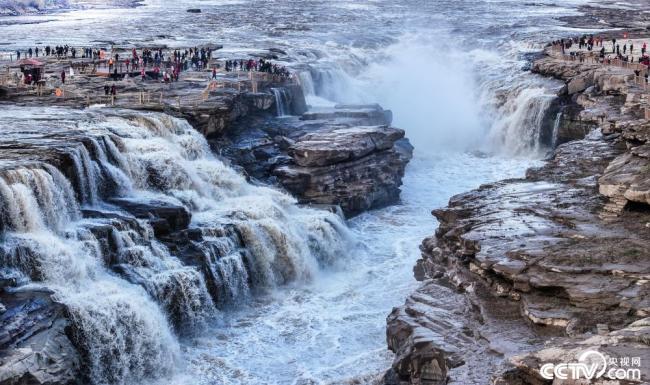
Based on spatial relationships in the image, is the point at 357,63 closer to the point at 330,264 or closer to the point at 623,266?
the point at 330,264

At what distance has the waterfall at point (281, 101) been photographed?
145ft

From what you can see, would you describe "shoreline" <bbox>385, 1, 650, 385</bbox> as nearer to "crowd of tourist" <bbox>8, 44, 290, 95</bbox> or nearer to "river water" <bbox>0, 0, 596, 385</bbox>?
"river water" <bbox>0, 0, 596, 385</bbox>

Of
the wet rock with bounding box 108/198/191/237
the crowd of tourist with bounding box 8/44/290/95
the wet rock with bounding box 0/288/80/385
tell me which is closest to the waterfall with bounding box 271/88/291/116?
the crowd of tourist with bounding box 8/44/290/95

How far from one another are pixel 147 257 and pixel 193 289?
168 cm

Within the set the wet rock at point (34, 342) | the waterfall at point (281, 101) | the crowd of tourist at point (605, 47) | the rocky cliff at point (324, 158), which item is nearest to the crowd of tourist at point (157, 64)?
the waterfall at point (281, 101)

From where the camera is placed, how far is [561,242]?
21422 mm

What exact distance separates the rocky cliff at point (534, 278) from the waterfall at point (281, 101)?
1835 centimetres

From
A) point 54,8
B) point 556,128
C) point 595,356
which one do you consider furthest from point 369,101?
point 54,8

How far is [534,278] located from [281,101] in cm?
2709

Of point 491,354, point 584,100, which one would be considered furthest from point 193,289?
point 584,100

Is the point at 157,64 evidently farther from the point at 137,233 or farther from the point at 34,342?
the point at 34,342

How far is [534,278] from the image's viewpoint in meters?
19.6

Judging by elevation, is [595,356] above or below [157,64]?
above

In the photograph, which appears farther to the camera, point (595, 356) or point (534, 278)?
point (534, 278)
